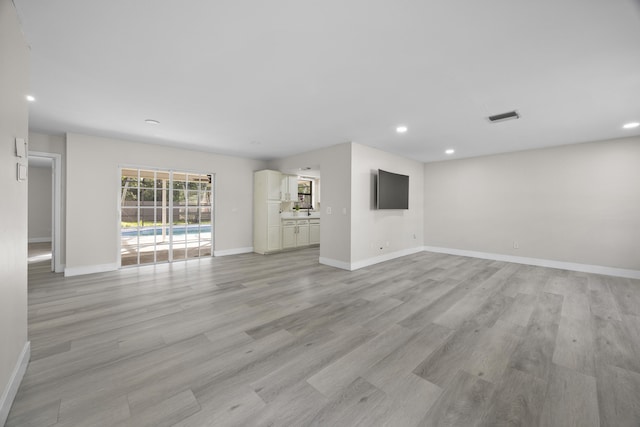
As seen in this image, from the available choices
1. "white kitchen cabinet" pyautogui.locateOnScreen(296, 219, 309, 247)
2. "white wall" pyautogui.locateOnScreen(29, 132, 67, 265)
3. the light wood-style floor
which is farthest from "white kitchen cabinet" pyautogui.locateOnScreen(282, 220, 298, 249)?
"white wall" pyautogui.locateOnScreen(29, 132, 67, 265)

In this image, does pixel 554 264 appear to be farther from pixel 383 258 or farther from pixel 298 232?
pixel 298 232

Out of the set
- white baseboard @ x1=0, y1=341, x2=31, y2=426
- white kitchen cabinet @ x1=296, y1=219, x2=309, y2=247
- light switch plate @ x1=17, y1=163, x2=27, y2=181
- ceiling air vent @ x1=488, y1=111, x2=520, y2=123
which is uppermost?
ceiling air vent @ x1=488, y1=111, x2=520, y2=123

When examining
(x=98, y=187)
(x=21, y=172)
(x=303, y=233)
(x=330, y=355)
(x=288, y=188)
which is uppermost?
(x=288, y=188)

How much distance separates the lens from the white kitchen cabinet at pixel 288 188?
669 cm

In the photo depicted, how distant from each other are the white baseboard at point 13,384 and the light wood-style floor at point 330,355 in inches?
2.1

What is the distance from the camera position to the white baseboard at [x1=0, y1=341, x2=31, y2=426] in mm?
1344

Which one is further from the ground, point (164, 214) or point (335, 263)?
point (164, 214)

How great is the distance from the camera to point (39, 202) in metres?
8.02

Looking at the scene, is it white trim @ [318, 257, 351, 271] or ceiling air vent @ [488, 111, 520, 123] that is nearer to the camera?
ceiling air vent @ [488, 111, 520, 123]

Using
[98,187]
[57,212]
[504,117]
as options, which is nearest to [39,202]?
[57,212]

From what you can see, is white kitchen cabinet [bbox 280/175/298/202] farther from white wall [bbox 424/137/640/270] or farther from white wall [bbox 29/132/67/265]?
white wall [bbox 29/132/67/265]

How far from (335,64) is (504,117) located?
8.96ft

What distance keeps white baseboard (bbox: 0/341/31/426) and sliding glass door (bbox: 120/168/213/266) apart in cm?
332

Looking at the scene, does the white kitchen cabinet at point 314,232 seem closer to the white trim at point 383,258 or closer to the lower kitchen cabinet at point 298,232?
the lower kitchen cabinet at point 298,232
